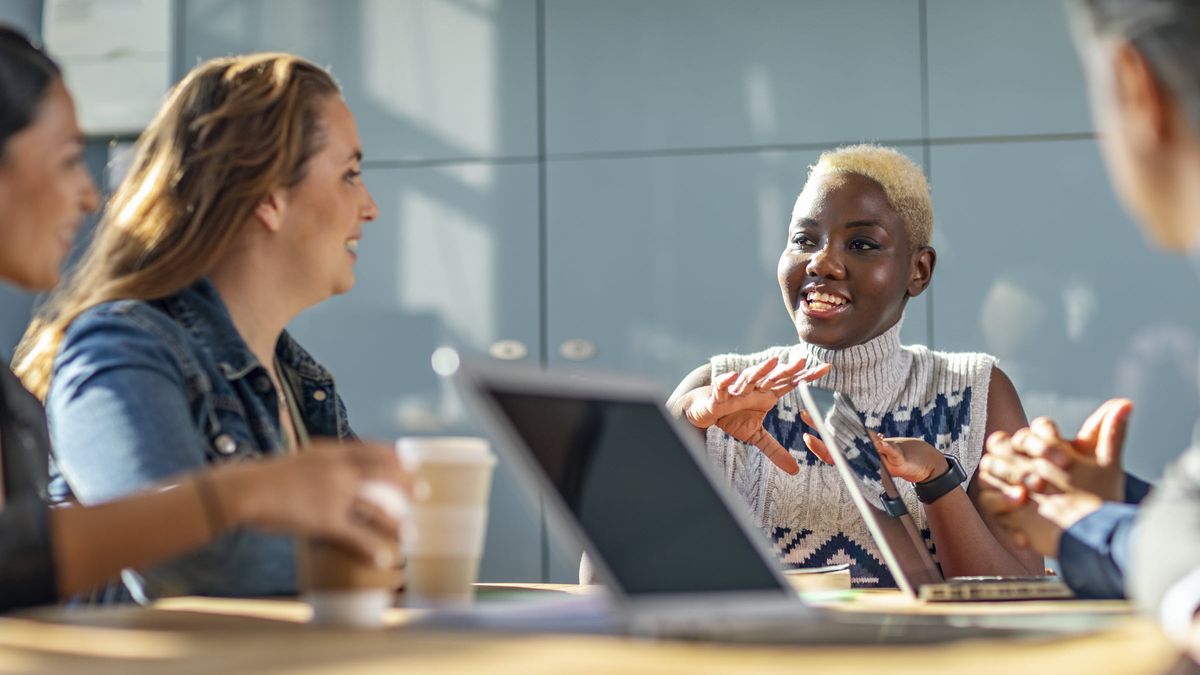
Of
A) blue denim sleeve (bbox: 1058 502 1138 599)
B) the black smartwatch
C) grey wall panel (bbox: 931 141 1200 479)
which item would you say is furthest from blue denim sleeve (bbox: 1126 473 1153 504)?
grey wall panel (bbox: 931 141 1200 479)

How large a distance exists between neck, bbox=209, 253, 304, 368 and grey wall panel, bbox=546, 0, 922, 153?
2.09m

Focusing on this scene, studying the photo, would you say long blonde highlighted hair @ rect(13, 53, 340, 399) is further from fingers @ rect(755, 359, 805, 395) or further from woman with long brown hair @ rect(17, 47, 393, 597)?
fingers @ rect(755, 359, 805, 395)

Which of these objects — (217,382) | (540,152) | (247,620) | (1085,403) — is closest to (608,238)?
(540,152)

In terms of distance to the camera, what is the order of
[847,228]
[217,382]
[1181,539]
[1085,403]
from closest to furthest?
[1181,539], [217,382], [847,228], [1085,403]

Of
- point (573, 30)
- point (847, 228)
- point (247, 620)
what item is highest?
point (573, 30)

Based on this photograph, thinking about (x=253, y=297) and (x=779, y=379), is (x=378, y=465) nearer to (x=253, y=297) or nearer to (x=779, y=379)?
(x=253, y=297)

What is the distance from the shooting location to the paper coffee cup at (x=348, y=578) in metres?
0.86

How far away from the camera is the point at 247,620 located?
918 mm

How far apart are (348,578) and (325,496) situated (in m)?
0.06

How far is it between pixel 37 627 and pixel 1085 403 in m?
2.95

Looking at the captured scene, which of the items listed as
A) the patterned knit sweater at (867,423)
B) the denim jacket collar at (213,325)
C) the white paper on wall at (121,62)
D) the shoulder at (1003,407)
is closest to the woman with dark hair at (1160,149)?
the denim jacket collar at (213,325)

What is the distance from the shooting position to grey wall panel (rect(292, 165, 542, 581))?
3.64 meters

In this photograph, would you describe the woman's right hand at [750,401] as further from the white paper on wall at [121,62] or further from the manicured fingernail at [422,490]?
the white paper on wall at [121,62]

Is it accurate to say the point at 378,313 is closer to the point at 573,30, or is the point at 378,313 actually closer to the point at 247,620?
the point at 573,30
